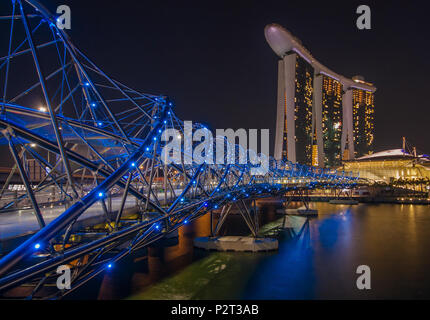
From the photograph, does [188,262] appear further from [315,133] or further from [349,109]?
[349,109]

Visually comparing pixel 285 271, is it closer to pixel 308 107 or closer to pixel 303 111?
pixel 303 111

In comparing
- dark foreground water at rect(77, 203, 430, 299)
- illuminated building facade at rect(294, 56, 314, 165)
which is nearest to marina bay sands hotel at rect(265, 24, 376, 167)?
illuminated building facade at rect(294, 56, 314, 165)

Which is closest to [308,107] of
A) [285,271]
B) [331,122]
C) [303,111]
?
[303,111]

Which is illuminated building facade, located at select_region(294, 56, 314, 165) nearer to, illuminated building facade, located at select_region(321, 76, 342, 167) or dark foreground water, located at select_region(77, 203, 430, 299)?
illuminated building facade, located at select_region(321, 76, 342, 167)

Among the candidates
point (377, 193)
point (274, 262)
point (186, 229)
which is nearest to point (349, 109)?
point (377, 193)

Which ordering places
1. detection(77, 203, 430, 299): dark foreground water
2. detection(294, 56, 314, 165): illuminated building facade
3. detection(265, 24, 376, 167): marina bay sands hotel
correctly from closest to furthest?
detection(77, 203, 430, 299): dark foreground water → detection(265, 24, 376, 167): marina bay sands hotel → detection(294, 56, 314, 165): illuminated building facade

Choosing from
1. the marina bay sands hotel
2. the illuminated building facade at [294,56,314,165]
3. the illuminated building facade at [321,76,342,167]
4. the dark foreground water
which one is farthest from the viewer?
the illuminated building facade at [321,76,342,167]

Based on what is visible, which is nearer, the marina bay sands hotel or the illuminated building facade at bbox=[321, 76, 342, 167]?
the marina bay sands hotel

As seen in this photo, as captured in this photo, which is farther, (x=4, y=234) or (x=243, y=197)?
(x=243, y=197)
